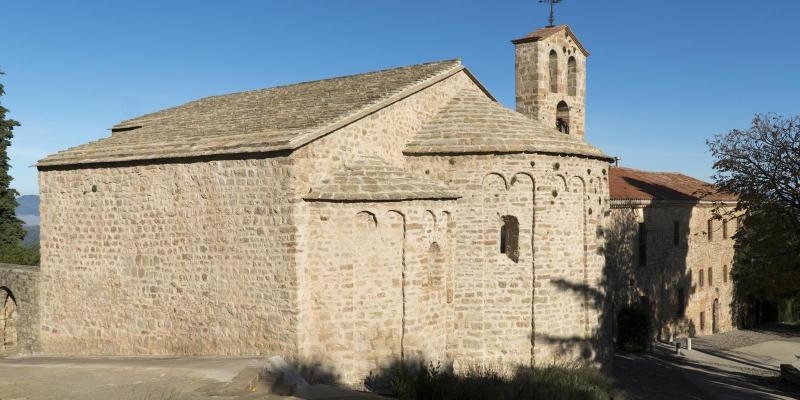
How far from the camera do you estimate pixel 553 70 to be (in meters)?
16.4

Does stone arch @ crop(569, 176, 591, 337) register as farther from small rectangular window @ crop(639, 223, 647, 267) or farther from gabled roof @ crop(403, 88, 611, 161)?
small rectangular window @ crop(639, 223, 647, 267)

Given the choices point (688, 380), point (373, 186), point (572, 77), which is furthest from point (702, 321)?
point (373, 186)

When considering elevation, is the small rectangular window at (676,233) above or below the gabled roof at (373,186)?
below

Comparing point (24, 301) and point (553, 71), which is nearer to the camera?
point (24, 301)

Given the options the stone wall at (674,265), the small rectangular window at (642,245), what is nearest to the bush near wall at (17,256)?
the stone wall at (674,265)

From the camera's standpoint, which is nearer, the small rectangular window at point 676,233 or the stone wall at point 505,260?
the stone wall at point 505,260

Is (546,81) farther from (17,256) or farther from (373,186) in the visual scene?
(17,256)

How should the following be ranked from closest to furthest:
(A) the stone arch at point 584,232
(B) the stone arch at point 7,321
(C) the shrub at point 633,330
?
1. (A) the stone arch at point 584,232
2. (B) the stone arch at point 7,321
3. (C) the shrub at point 633,330

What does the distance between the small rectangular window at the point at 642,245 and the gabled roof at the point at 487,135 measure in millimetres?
10839

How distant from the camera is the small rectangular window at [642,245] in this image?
23.4 meters

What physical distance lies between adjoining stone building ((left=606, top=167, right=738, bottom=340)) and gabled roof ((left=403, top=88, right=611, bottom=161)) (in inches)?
349

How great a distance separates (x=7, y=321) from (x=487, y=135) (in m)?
14.0

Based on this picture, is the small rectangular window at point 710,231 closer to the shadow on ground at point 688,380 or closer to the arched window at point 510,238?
the shadow on ground at point 688,380

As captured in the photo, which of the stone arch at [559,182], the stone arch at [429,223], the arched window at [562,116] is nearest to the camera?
the stone arch at [429,223]
